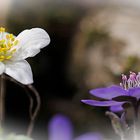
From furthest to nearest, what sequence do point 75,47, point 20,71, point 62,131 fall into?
point 75,47
point 20,71
point 62,131

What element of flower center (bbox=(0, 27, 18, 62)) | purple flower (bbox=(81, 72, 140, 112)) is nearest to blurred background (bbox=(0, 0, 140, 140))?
flower center (bbox=(0, 27, 18, 62))

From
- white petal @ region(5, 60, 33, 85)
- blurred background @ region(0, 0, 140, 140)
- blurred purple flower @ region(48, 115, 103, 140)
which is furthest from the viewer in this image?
blurred background @ region(0, 0, 140, 140)

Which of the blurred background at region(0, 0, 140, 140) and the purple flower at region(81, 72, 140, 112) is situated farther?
the blurred background at region(0, 0, 140, 140)

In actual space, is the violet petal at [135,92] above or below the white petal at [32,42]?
below

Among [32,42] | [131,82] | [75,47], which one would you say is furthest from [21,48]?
[75,47]

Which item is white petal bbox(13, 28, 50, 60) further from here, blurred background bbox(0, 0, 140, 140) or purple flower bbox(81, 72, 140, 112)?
blurred background bbox(0, 0, 140, 140)

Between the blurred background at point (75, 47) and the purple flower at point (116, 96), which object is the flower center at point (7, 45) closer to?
the purple flower at point (116, 96)

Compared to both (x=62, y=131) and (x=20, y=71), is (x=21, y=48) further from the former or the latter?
(x=62, y=131)

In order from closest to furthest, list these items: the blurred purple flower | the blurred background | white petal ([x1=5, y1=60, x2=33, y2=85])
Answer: the blurred purple flower, white petal ([x1=5, y1=60, x2=33, y2=85]), the blurred background

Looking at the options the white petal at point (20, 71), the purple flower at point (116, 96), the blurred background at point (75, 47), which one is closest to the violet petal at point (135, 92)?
the purple flower at point (116, 96)
